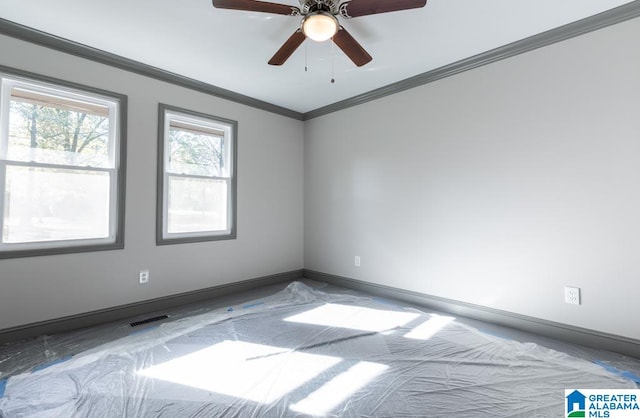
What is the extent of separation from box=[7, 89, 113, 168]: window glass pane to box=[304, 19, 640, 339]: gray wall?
2.94 metres

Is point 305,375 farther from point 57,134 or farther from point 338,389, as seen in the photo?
point 57,134

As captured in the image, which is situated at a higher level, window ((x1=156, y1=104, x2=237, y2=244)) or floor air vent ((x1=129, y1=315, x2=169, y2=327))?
window ((x1=156, y1=104, x2=237, y2=244))

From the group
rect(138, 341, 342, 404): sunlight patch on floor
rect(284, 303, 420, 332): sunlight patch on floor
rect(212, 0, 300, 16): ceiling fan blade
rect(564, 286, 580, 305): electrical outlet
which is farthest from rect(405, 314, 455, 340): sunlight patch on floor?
rect(212, 0, 300, 16): ceiling fan blade

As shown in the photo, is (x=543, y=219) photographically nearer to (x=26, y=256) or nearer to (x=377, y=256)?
(x=377, y=256)

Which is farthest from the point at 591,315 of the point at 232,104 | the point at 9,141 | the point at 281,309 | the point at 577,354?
the point at 9,141

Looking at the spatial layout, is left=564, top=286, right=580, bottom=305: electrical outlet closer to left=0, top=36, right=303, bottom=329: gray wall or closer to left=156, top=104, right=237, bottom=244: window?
left=0, top=36, right=303, bottom=329: gray wall

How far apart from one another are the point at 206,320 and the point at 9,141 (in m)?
2.31

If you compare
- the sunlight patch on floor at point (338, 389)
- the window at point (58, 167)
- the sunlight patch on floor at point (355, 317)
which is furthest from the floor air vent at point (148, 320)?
the sunlight patch on floor at point (338, 389)

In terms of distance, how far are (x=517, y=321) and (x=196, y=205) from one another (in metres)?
3.70

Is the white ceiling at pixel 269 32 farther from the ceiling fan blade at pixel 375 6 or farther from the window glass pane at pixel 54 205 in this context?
the window glass pane at pixel 54 205

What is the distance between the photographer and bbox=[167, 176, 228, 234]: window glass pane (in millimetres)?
3402

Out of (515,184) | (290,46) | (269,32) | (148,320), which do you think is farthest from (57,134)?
(515,184)

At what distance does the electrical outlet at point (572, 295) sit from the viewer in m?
2.37

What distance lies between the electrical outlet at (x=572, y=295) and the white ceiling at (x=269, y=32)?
2.22 metres
